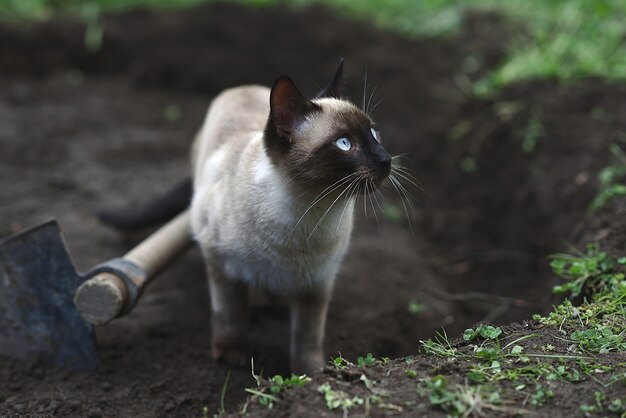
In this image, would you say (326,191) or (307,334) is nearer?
(326,191)

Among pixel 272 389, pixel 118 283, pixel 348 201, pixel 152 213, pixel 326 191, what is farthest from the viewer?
pixel 152 213

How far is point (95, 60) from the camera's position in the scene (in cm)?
807

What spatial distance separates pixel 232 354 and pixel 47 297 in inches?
40.3

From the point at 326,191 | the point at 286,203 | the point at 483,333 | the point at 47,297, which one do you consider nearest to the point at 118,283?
the point at 47,297

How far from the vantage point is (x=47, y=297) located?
3.64 m

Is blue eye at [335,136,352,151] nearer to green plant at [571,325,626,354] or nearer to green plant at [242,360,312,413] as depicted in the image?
green plant at [242,360,312,413]

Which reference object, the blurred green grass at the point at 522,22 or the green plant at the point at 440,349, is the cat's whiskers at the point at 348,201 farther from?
the blurred green grass at the point at 522,22

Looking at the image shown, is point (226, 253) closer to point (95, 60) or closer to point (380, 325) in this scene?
point (380, 325)

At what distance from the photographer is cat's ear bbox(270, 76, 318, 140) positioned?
10.2 ft

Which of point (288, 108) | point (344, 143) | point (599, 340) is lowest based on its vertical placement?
point (599, 340)

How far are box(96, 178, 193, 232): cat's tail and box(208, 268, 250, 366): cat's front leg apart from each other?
125 centimetres

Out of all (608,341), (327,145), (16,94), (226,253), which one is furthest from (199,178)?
(16,94)

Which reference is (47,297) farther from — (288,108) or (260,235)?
(288,108)

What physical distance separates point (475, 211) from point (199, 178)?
8.21 feet
